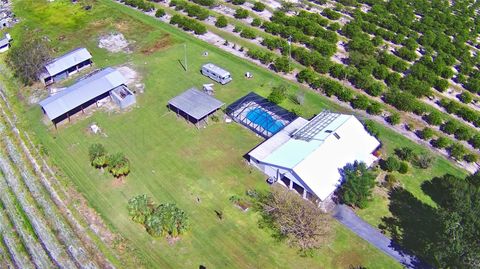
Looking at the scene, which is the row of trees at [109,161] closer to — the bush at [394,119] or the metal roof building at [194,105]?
the metal roof building at [194,105]

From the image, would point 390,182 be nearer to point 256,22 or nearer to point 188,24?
point 256,22

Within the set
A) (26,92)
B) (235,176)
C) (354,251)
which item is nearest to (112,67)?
(26,92)

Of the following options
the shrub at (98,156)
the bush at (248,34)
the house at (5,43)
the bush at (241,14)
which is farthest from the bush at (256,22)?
the house at (5,43)

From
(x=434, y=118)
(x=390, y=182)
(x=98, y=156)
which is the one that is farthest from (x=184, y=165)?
(x=434, y=118)

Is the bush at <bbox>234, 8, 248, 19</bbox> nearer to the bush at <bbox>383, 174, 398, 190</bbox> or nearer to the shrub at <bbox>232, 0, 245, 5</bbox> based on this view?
the shrub at <bbox>232, 0, 245, 5</bbox>

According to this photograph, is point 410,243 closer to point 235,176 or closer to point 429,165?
point 429,165

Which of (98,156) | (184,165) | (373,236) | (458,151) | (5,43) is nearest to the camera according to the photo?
(373,236)
